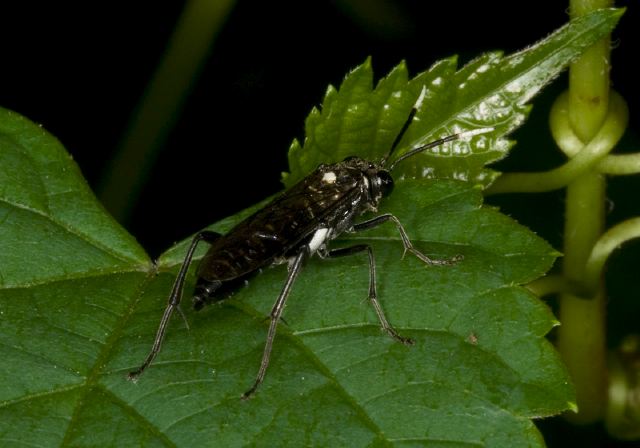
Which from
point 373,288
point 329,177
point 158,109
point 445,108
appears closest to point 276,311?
point 373,288

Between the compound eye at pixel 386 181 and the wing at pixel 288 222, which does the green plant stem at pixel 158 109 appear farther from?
the compound eye at pixel 386 181

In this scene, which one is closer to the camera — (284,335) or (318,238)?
(284,335)

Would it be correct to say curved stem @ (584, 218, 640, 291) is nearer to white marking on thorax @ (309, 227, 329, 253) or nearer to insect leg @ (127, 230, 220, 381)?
white marking on thorax @ (309, 227, 329, 253)

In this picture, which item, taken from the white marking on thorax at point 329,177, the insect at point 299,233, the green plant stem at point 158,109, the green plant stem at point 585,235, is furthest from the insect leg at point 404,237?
the green plant stem at point 158,109

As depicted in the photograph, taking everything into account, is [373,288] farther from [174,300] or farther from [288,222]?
[288,222]

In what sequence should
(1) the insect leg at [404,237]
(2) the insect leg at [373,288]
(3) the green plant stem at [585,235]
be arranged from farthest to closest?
(3) the green plant stem at [585,235] → (1) the insect leg at [404,237] → (2) the insect leg at [373,288]

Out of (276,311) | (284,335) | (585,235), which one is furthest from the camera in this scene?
(585,235)

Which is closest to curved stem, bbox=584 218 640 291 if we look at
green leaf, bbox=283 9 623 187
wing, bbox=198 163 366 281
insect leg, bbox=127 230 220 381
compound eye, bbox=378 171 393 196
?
green leaf, bbox=283 9 623 187
